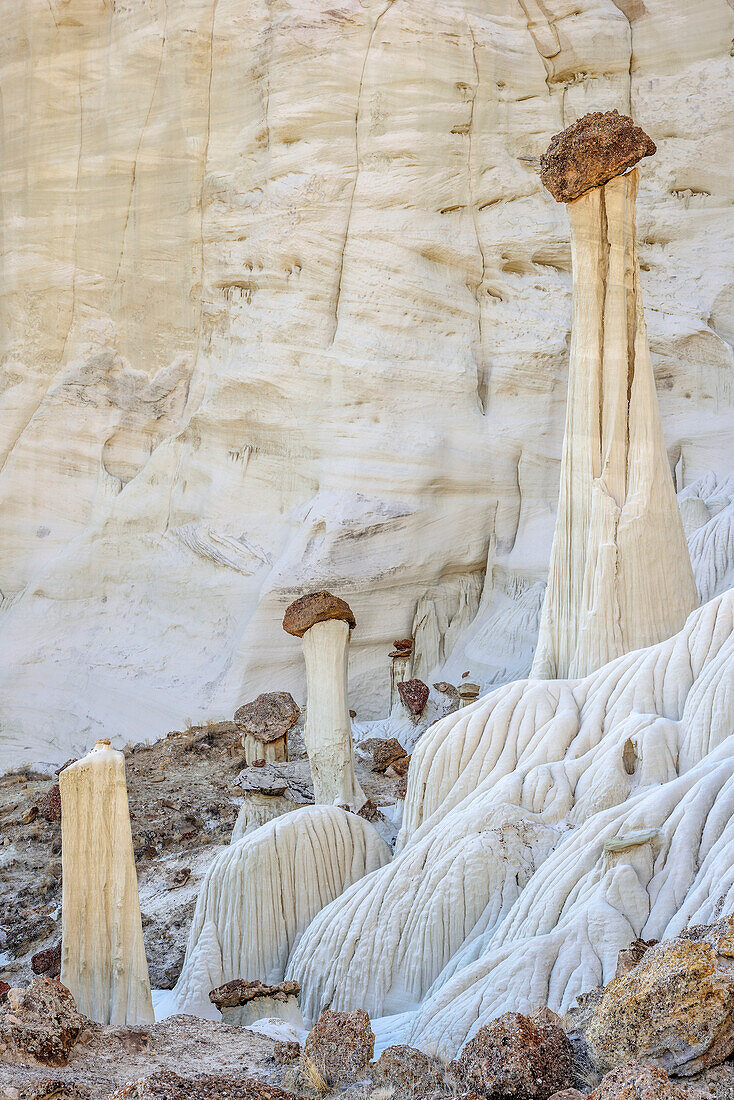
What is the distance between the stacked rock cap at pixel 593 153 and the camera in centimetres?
1044

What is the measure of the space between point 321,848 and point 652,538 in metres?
4.43

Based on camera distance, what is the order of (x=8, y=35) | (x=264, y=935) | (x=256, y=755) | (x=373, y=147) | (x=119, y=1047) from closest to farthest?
(x=119, y=1047), (x=264, y=935), (x=256, y=755), (x=373, y=147), (x=8, y=35)

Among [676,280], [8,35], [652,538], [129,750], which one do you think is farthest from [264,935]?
[8,35]

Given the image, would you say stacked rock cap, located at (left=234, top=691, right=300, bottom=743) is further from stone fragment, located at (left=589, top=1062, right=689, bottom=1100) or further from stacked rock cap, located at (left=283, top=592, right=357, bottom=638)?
stone fragment, located at (left=589, top=1062, right=689, bottom=1100)

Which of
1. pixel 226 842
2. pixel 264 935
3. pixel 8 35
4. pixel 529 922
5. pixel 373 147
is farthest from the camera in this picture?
pixel 8 35

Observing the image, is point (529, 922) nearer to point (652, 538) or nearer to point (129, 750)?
point (652, 538)

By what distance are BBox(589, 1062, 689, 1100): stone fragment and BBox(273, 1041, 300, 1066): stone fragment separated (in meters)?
2.03

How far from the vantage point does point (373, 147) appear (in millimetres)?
18031

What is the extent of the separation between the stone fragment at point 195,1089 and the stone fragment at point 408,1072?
1.96 feet

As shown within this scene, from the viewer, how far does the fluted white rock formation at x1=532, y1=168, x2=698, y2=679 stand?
34.2 feet

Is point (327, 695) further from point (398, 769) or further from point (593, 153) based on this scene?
point (593, 153)

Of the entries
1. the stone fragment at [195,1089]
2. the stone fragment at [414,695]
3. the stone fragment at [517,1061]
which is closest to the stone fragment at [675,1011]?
the stone fragment at [517,1061]

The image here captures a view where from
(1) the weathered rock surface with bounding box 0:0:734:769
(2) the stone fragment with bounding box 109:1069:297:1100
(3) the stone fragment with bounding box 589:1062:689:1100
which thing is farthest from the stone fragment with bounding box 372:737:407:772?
(3) the stone fragment with bounding box 589:1062:689:1100

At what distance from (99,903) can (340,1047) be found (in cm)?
235
